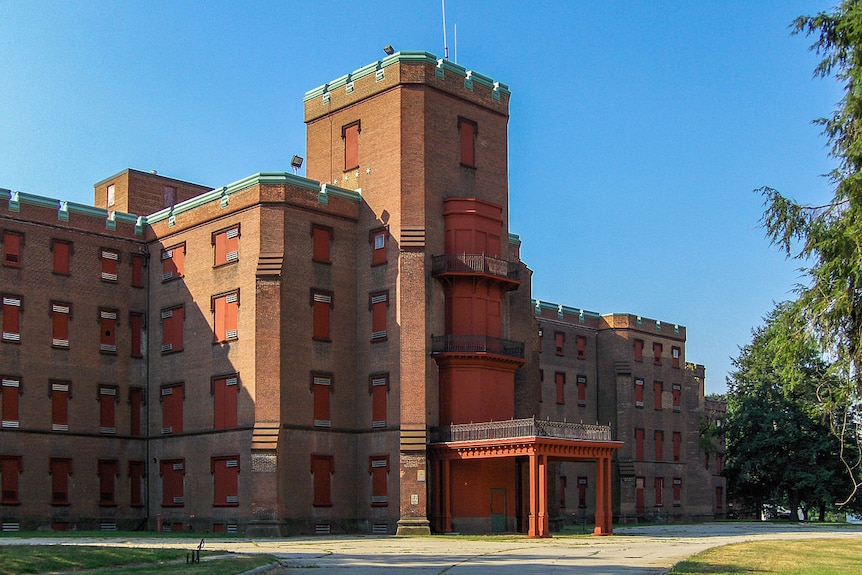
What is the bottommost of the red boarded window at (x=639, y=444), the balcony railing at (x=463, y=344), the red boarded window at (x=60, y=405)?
the red boarded window at (x=639, y=444)

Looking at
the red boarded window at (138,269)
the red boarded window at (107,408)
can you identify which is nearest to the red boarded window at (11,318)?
the red boarded window at (107,408)

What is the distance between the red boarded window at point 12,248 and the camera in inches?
2000

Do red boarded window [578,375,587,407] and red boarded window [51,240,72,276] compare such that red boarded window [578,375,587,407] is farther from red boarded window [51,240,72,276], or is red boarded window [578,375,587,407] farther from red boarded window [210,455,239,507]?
red boarded window [51,240,72,276]

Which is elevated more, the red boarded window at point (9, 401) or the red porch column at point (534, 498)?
the red boarded window at point (9, 401)

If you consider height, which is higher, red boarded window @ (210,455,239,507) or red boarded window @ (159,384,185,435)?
red boarded window @ (159,384,185,435)

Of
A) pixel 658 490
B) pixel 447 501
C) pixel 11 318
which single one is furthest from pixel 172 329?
pixel 658 490

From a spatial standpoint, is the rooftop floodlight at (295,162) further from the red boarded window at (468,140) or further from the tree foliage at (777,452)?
the tree foliage at (777,452)

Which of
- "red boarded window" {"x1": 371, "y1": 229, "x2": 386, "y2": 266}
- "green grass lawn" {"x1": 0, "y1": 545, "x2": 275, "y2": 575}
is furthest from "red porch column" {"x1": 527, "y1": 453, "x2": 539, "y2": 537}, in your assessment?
"green grass lawn" {"x1": 0, "y1": 545, "x2": 275, "y2": 575}

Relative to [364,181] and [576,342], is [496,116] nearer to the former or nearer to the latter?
[364,181]

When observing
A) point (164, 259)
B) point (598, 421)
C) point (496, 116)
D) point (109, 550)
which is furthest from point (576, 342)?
point (109, 550)

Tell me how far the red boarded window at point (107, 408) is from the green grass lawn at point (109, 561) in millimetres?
25476

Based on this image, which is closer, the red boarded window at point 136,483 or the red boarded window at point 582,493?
the red boarded window at point 136,483

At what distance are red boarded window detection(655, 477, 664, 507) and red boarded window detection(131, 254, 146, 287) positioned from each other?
133 feet

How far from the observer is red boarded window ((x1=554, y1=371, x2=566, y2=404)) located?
75.8 meters
